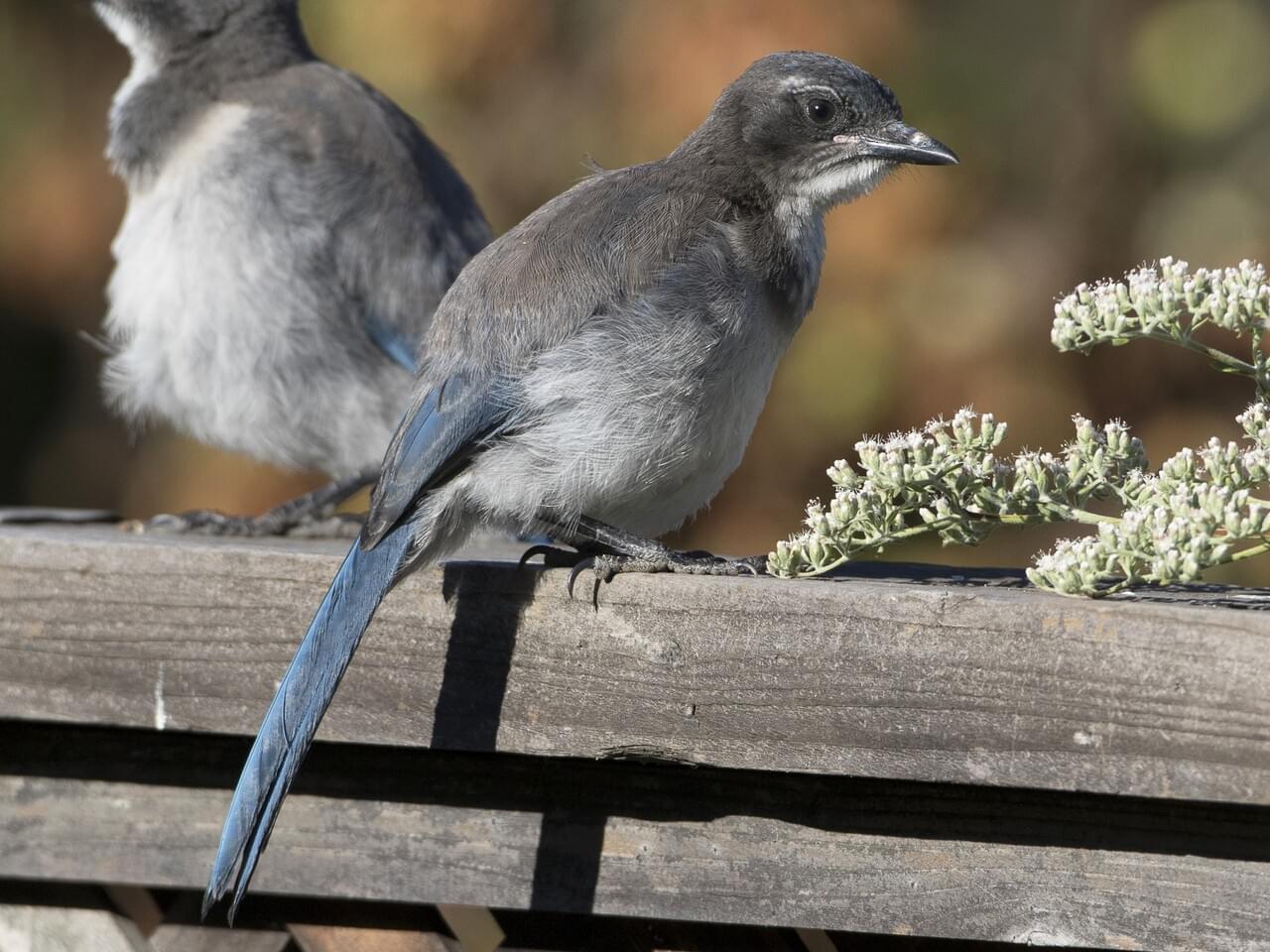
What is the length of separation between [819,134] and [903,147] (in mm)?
154

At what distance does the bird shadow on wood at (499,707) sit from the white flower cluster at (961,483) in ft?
1.35

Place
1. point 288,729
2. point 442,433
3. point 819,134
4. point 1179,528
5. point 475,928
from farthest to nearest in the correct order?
point 475,928
point 819,134
point 442,433
point 288,729
point 1179,528

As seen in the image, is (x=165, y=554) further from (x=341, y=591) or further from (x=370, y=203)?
(x=370, y=203)

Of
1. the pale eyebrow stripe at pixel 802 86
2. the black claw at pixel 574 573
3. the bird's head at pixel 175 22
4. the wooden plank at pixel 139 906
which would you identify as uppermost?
the bird's head at pixel 175 22

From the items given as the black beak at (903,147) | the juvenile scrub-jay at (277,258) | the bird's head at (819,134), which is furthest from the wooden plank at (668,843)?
the juvenile scrub-jay at (277,258)

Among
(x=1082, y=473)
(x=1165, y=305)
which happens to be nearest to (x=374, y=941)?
(x=1082, y=473)

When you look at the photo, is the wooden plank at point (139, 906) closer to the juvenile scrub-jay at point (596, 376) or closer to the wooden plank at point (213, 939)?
the wooden plank at point (213, 939)

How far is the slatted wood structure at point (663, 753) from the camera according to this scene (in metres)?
1.85

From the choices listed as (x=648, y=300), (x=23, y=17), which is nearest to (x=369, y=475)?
(x=648, y=300)

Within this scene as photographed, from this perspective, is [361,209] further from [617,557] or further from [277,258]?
[617,557]

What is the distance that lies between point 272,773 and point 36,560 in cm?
57

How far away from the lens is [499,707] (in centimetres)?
212

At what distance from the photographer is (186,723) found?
228 centimetres

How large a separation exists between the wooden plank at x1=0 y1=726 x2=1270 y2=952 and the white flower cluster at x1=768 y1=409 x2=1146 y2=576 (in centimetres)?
30
